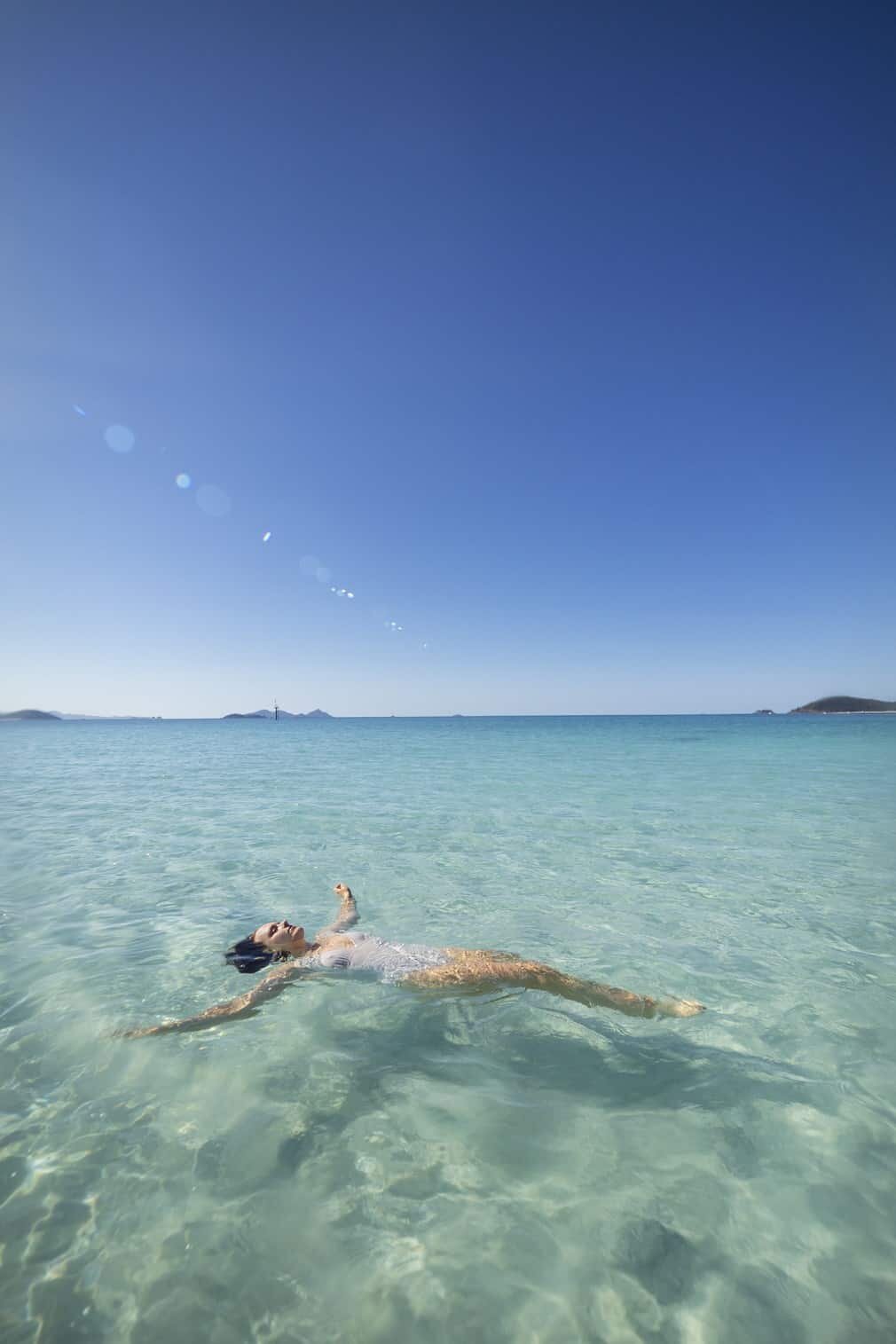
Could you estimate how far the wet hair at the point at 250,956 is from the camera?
6.06 meters

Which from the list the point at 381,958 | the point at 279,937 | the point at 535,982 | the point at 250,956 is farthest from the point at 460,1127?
the point at 250,956

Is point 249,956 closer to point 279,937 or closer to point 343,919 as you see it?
point 279,937

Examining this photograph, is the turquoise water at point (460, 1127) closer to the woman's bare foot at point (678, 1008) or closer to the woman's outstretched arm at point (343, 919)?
the woman's bare foot at point (678, 1008)

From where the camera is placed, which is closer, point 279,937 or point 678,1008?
point 678,1008

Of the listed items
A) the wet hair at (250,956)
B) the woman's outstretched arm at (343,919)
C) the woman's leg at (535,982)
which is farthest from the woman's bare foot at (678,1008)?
the wet hair at (250,956)

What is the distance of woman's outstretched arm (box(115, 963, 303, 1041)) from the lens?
4934 mm

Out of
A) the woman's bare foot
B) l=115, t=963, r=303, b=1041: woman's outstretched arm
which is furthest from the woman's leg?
l=115, t=963, r=303, b=1041: woman's outstretched arm

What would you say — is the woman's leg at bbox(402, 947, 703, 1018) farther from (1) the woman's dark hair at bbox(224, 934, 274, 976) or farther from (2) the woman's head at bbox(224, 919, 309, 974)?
(1) the woman's dark hair at bbox(224, 934, 274, 976)

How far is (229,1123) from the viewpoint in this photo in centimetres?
393

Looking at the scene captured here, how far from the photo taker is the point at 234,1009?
5.29 m

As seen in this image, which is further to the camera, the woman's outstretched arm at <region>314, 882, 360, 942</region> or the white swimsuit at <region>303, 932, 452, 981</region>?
the woman's outstretched arm at <region>314, 882, 360, 942</region>

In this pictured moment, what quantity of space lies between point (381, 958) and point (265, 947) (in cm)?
132

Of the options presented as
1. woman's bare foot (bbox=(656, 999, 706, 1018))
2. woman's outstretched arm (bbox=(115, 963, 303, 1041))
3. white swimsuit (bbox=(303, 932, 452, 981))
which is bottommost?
woman's bare foot (bbox=(656, 999, 706, 1018))

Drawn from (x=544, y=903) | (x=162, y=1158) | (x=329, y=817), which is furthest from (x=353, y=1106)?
(x=329, y=817)
